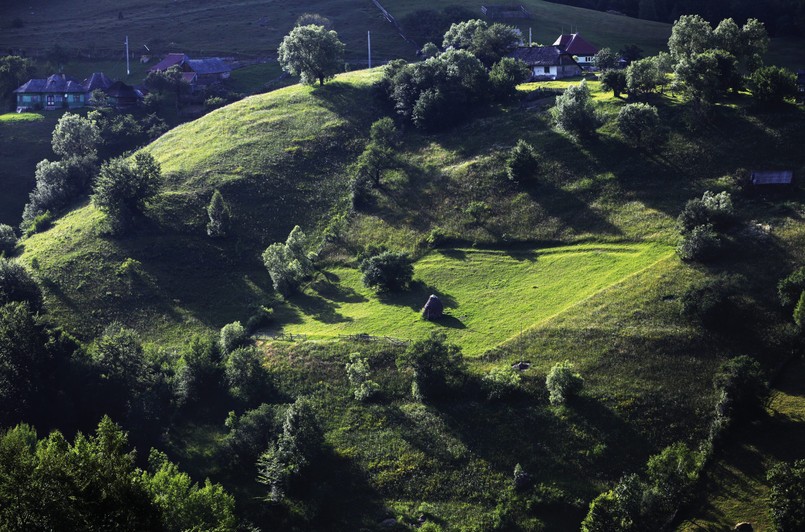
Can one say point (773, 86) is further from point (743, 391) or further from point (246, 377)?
point (246, 377)

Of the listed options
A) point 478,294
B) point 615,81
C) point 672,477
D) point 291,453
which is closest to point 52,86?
point 615,81

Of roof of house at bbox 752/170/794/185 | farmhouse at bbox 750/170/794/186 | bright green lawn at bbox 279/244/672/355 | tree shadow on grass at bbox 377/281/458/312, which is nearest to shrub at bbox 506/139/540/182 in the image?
bright green lawn at bbox 279/244/672/355

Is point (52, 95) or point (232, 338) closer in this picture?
point (232, 338)

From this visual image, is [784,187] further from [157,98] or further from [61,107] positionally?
[61,107]

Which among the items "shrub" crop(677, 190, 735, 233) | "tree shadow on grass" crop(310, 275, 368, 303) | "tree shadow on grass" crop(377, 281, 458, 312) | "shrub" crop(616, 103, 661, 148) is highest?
"shrub" crop(616, 103, 661, 148)

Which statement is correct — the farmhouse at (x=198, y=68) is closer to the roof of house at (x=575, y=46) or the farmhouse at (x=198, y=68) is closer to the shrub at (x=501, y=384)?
the roof of house at (x=575, y=46)

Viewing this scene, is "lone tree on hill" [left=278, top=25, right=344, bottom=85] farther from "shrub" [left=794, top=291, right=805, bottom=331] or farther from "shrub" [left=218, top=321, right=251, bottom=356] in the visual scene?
"shrub" [left=794, top=291, right=805, bottom=331]

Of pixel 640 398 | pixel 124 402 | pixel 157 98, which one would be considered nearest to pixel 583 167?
pixel 640 398
